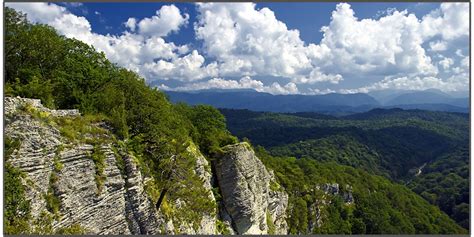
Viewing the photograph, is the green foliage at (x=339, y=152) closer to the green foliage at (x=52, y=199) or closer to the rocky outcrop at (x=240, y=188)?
the rocky outcrop at (x=240, y=188)

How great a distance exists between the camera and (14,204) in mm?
11164

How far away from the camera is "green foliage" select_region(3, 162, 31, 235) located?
10805 millimetres

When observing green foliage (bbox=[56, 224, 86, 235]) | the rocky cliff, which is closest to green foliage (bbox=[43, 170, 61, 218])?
the rocky cliff

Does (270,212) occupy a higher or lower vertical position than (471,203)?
lower

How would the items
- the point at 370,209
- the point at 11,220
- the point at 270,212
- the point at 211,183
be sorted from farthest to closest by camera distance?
the point at 370,209
the point at 270,212
the point at 211,183
the point at 11,220

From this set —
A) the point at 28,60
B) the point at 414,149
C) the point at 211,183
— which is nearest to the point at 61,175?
the point at 28,60

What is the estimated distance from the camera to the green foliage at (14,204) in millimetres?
10805

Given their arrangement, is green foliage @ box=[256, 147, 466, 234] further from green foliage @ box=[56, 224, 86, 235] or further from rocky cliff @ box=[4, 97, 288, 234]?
green foliage @ box=[56, 224, 86, 235]

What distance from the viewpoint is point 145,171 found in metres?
18.2

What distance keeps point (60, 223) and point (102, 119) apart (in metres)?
5.63

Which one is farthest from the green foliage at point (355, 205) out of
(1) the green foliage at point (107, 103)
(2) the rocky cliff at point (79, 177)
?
(2) the rocky cliff at point (79, 177)

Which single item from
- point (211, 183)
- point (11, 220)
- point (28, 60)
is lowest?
point (211, 183)

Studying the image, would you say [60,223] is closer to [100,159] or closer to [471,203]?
[100,159]

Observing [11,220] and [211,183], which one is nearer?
[11,220]
